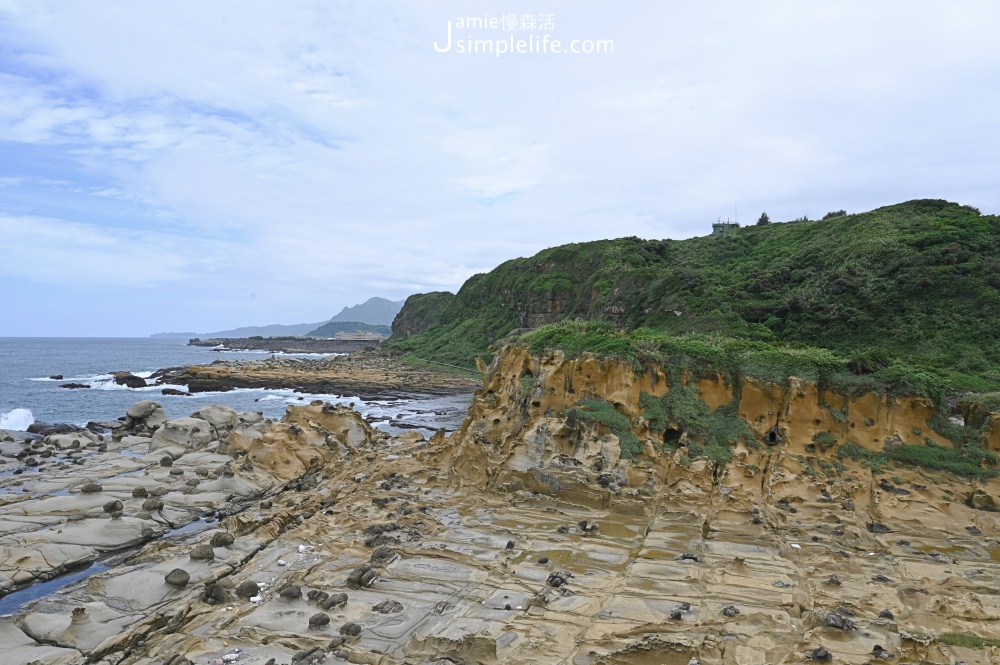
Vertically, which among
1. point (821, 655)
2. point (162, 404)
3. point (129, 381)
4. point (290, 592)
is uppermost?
point (821, 655)

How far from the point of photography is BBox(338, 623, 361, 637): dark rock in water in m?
9.48

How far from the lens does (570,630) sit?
949 cm

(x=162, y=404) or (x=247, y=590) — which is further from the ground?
(x=247, y=590)

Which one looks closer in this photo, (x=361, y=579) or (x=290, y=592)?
(x=290, y=592)

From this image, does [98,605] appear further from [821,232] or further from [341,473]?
[821,232]

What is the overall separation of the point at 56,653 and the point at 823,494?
15572 mm

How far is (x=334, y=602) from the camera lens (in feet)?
34.4

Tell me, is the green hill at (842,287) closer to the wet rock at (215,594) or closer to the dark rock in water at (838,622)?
the dark rock in water at (838,622)

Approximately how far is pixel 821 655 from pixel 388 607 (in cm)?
665

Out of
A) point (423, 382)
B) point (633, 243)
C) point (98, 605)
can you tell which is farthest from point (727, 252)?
point (98, 605)

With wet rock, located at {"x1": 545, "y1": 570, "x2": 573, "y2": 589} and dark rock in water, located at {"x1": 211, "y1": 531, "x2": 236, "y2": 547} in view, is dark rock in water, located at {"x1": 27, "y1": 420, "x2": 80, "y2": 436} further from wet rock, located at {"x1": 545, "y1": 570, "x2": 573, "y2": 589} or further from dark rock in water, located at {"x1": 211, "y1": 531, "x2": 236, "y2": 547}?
wet rock, located at {"x1": 545, "y1": 570, "x2": 573, "y2": 589}

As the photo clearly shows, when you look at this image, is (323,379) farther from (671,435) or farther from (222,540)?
(671,435)

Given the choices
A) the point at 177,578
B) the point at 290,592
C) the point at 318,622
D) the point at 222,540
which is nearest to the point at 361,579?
the point at 290,592

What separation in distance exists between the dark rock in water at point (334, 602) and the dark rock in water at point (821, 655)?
730cm
